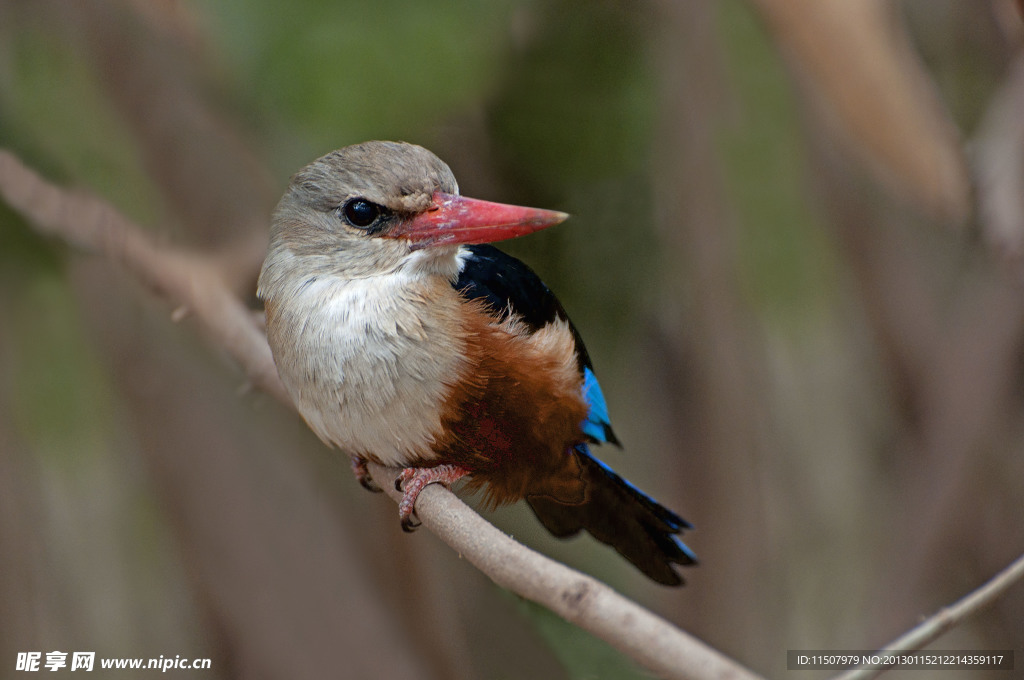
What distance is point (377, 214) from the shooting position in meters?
1.04

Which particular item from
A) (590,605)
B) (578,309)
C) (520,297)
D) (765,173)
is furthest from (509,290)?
(765,173)

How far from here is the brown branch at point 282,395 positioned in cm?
60

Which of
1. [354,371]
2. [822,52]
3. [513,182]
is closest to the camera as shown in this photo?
[354,371]

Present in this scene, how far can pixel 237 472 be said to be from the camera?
1551mm

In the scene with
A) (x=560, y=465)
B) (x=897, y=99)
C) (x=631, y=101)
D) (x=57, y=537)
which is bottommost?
(x=57, y=537)

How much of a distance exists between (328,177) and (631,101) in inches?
25.6

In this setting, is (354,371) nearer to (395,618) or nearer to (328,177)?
(328,177)

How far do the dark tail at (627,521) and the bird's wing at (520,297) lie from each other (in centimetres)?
4

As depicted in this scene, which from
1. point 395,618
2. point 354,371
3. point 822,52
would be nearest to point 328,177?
point 354,371

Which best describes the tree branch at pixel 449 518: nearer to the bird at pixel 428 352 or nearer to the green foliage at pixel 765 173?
the bird at pixel 428 352

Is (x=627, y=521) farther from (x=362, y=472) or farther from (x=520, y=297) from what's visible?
(x=362, y=472)

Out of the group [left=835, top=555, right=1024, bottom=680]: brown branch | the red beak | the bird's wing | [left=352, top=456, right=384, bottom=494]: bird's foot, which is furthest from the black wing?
[left=835, top=555, right=1024, bottom=680]: brown branch

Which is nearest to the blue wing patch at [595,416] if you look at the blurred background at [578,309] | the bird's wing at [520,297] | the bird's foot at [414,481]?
the bird's wing at [520,297]

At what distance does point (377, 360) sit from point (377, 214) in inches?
6.4
